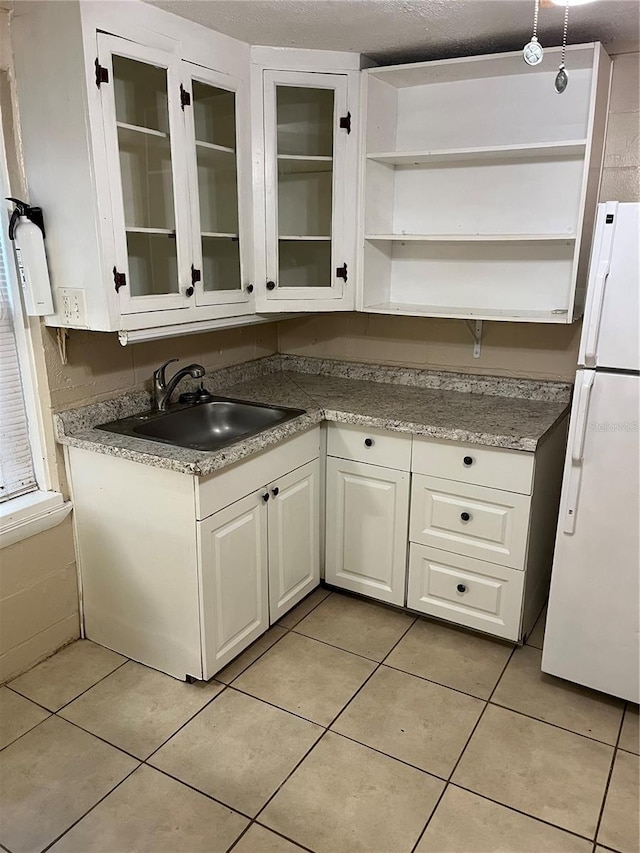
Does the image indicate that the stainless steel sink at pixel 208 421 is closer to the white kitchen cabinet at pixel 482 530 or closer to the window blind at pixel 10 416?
the window blind at pixel 10 416

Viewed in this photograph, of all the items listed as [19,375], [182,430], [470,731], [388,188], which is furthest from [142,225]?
[470,731]

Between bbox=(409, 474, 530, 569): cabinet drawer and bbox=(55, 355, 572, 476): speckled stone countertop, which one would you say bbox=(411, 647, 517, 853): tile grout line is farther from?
bbox=(55, 355, 572, 476): speckled stone countertop

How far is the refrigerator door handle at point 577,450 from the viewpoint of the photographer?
75.1 inches

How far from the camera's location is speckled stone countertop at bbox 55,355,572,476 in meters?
2.13

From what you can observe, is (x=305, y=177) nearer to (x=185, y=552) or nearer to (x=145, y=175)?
(x=145, y=175)

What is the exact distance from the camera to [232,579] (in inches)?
87.4

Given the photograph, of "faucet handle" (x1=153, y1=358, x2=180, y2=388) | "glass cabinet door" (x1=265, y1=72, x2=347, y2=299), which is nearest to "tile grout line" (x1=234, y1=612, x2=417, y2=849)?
"faucet handle" (x1=153, y1=358, x2=180, y2=388)

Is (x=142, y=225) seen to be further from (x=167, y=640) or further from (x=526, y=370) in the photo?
(x=526, y=370)

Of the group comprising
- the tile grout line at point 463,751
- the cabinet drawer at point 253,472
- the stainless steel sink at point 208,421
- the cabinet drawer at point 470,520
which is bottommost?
the tile grout line at point 463,751

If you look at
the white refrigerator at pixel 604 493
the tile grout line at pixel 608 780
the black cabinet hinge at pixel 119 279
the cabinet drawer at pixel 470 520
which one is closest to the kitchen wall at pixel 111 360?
the black cabinet hinge at pixel 119 279

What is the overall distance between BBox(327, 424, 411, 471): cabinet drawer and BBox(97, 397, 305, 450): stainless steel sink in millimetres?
205

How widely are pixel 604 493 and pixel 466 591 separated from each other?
0.73m

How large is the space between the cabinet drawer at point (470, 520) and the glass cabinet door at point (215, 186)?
107 centimetres

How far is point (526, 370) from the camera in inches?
107
